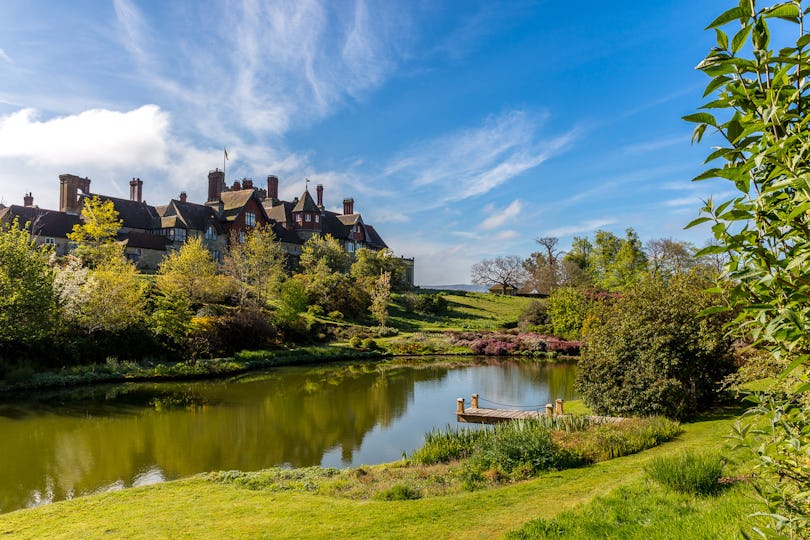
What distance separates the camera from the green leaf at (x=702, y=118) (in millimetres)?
1857

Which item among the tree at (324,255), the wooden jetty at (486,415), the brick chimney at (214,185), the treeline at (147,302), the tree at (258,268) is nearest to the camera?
the wooden jetty at (486,415)

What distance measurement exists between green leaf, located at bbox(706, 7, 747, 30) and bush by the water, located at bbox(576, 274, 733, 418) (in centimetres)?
1426

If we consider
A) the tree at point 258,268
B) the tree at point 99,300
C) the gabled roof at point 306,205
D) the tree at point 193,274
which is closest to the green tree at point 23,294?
the tree at point 99,300

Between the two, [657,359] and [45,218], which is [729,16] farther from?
[45,218]

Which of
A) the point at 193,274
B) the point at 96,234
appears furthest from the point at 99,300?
the point at 96,234

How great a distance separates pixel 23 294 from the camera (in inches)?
915

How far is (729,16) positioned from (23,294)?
94.2 feet

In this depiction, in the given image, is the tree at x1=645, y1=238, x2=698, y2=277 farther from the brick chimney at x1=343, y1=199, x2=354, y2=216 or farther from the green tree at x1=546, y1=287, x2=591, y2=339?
the brick chimney at x1=343, y1=199, x2=354, y2=216

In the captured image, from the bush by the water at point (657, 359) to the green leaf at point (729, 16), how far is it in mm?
14259

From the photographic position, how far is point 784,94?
1.82m

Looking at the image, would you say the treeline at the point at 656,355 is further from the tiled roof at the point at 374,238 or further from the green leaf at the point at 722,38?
the tiled roof at the point at 374,238

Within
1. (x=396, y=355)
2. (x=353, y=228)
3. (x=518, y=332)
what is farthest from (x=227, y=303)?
(x=353, y=228)

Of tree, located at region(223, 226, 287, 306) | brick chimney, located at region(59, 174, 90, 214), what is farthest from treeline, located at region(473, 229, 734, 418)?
brick chimney, located at region(59, 174, 90, 214)

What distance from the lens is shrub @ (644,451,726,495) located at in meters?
6.37
